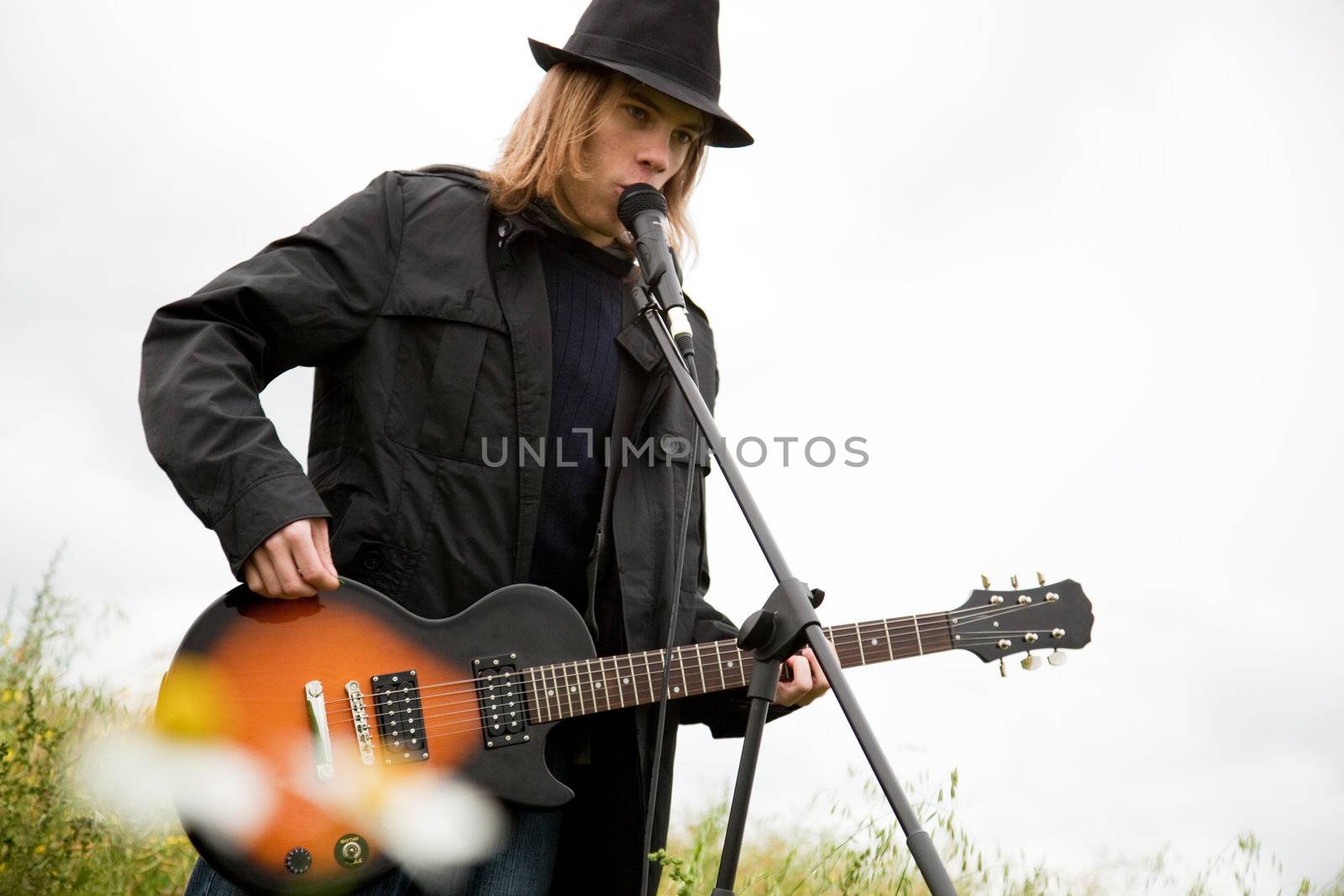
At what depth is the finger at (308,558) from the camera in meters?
1.91

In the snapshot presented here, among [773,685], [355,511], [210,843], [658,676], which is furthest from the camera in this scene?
[658,676]

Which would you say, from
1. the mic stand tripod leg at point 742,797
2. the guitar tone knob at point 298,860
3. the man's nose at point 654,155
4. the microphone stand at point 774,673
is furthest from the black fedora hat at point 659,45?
the guitar tone knob at point 298,860

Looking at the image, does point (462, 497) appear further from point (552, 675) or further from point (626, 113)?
point (626, 113)

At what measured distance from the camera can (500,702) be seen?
6.97ft

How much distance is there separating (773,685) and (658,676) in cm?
80

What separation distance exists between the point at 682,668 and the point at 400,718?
0.64 metres

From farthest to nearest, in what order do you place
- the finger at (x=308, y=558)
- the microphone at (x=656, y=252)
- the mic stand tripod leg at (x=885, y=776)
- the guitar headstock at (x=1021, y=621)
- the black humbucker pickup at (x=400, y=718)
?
the guitar headstock at (x=1021, y=621) < the black humbucker pickup at (x=400, y=718) < the finger at (x=308, y=558) < the microphone at (x=656, y=252) < the mic stand tripod leg at (x=885, y=776)

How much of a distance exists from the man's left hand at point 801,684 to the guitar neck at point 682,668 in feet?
0.28

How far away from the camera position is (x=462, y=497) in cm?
216

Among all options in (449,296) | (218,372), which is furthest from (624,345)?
(218,372)

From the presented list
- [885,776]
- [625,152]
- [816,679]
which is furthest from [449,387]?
[885,776]

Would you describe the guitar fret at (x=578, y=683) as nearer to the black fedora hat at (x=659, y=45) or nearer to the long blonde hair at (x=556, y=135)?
the long blonde hair at (x=556, y=135)

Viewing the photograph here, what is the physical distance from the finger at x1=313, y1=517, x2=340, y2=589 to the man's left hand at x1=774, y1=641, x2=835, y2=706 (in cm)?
99

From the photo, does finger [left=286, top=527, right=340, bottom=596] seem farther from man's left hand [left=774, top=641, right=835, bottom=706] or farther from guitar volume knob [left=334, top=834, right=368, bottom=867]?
man's left hand [left=774, top=641, right=835, bottom=706]
